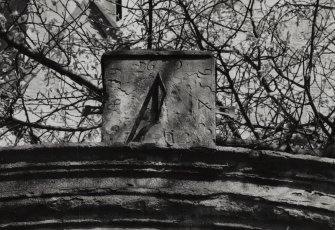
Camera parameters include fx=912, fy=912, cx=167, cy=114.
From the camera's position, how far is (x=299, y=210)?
14.8ft

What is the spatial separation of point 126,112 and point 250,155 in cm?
83

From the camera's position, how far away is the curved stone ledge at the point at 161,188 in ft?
14.5

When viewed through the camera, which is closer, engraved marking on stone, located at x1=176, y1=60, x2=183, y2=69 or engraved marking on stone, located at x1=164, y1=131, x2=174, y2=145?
engraved marking on stone, located at x1=164, y1=131, x2=174, y2=145

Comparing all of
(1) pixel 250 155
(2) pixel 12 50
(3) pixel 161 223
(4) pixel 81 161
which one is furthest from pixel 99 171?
(2) pixel 12 50

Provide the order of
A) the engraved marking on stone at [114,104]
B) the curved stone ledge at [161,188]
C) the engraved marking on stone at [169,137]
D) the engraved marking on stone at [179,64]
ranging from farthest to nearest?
the engraved marking on stone at [179,64], the engraved marking on stone at [114,104], the engraved marking on stone at [169,137], the curved stone ledge at [161,188]

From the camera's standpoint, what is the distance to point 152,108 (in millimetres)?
5008

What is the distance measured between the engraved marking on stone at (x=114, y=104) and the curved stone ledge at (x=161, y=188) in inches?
23.5

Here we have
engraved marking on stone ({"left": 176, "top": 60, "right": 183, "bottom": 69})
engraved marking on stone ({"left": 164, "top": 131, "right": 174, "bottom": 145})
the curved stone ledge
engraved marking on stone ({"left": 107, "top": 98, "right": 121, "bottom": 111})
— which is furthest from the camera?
engraved marking on stone ({"left": 176, "top": 60, "right": 183, "bottom": 69})

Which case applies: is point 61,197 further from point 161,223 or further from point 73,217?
point 161,223

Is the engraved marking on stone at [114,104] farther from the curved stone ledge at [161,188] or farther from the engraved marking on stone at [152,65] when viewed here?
the curved stone ledge at [161,188]

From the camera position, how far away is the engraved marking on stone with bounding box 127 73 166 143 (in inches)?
195

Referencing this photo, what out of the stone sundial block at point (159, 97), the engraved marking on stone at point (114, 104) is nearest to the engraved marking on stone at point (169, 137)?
the stone sundial block at point (159, 97)

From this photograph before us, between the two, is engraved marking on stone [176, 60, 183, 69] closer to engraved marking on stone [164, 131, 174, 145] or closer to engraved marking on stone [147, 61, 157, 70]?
engraved marking on stone [147, 61, 157, 70]

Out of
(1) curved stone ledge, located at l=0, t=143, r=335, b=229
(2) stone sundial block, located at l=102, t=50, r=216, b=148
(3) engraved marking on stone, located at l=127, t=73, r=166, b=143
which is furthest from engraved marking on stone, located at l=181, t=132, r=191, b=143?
(1) curved stone ledge, located at l=0, t=143, r=335, b=229
